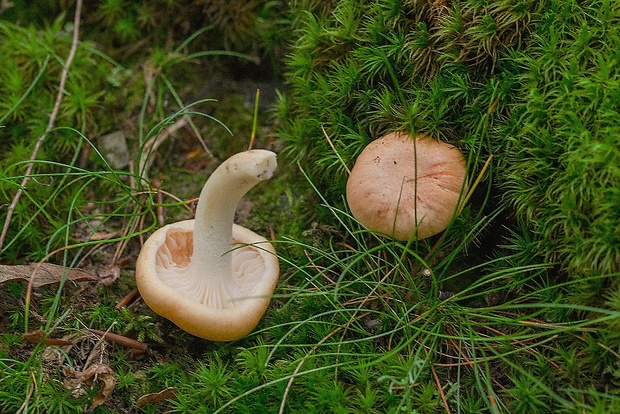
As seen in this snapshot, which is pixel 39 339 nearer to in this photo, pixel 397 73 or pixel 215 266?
pixel 215 266

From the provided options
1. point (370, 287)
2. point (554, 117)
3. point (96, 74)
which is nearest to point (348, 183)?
point (370, 287)

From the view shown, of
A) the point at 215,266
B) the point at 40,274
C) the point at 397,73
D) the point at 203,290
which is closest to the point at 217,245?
the point at 215,266

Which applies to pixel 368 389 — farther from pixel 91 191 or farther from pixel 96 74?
pixel 96 74

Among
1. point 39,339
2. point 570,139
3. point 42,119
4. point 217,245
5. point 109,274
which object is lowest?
point 109,274

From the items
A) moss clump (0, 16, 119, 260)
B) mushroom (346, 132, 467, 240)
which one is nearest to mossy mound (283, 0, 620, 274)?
mushroom (346, 132, 467, 240)

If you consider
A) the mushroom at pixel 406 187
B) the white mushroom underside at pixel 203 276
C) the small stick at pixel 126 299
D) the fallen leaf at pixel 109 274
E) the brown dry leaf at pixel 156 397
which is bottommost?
the brown dry leaf at pixel 156 397

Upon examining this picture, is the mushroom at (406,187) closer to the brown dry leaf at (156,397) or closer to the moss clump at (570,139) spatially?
the moss clump at (570,139)

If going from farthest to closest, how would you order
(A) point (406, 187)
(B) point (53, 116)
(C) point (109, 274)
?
(B) point (53, 116) < (C) point (109, 274) < (A) point (406, 187)

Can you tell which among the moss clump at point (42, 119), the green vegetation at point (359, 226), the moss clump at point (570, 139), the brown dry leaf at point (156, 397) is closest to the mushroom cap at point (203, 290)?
the green vegetation at point (359, 226)
